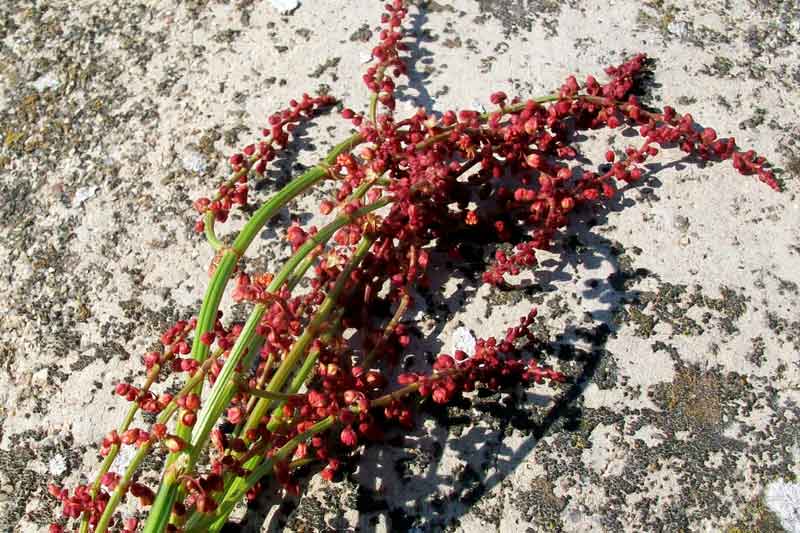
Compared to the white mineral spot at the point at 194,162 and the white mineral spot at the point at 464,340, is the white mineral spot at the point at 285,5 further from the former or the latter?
the white mineral spot at the point at 464,340

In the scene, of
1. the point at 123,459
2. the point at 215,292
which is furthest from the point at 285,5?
the point at 123,459

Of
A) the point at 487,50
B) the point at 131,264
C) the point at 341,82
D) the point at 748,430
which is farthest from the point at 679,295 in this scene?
the point at 131,264

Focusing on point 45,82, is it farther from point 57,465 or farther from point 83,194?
point 57,465

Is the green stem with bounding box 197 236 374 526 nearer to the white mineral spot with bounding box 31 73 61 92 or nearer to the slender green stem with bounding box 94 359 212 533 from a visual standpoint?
the slender green stem with bounding box 94 359 212 533

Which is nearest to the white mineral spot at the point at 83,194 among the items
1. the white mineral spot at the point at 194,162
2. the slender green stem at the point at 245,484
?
the white mineral spot at the point at 194,162

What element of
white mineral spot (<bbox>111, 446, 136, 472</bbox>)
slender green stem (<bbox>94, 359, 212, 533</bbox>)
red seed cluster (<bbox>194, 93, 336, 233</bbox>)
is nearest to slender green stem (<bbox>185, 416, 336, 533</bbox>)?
slender green stem (<bbox>94, 359, 212, 533</bbox>)
